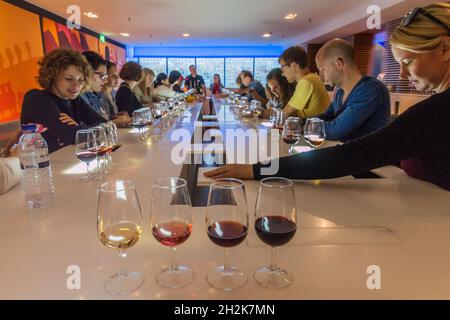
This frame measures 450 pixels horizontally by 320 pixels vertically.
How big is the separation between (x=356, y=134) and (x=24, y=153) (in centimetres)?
200

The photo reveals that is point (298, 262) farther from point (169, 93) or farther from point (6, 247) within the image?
point (169, 93)

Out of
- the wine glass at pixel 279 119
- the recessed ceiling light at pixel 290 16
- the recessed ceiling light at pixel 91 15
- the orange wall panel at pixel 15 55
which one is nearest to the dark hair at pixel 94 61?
the orange wall panel at pixel 15 55

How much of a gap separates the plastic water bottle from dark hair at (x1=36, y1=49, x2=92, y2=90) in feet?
4.13

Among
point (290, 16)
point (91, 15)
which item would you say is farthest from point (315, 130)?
point (91, 15)

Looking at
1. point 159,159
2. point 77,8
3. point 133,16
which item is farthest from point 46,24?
point 159,159

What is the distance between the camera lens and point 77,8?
273 inches

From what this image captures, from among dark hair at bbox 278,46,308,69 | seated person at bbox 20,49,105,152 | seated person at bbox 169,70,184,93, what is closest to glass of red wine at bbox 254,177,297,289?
seated person at bbox 20,49,105,152

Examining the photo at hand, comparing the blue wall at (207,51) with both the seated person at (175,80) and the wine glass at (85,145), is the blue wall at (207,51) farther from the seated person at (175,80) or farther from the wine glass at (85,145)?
the wine glass at (85,145)

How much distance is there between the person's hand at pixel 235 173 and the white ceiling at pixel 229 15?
5.57 m

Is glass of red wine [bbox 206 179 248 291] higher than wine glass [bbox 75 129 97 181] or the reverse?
the reverse

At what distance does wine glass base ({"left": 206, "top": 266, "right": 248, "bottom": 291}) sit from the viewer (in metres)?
0.69

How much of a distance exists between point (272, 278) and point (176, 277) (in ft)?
0.68

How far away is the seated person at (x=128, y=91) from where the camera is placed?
16.1ft

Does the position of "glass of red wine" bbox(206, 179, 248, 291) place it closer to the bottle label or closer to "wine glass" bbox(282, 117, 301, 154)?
the bottle label
